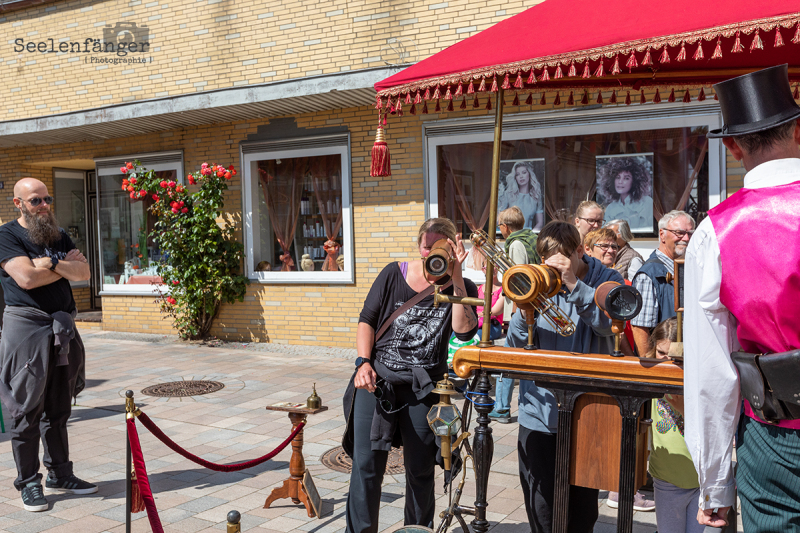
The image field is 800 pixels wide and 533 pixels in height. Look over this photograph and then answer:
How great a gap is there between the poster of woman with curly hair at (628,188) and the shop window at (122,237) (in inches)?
319

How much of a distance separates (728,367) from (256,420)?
17.6ft

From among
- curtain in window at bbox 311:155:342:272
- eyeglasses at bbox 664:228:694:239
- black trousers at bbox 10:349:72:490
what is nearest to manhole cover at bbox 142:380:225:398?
black trousers at bbox 10:349:72:490

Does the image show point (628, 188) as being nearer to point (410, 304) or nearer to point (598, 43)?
point (410, 304)

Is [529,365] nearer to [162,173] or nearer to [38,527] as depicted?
[38,527]

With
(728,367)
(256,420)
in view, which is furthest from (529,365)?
(256,420)

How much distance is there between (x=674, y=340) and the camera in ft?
10.2

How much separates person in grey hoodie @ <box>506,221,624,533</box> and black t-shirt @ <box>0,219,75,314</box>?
3497 mm

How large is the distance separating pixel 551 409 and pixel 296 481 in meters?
2.13

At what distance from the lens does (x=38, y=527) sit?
423 cm

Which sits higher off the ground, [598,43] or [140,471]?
[598,43]

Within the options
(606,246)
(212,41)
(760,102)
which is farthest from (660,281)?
(212,41)

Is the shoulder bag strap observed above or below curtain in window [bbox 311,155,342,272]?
below

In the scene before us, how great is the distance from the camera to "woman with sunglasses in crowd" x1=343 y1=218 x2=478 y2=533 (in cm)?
351

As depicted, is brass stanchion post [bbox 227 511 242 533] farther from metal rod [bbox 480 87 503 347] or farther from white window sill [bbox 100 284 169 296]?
white window sill [bbox 100 284 169 296]
